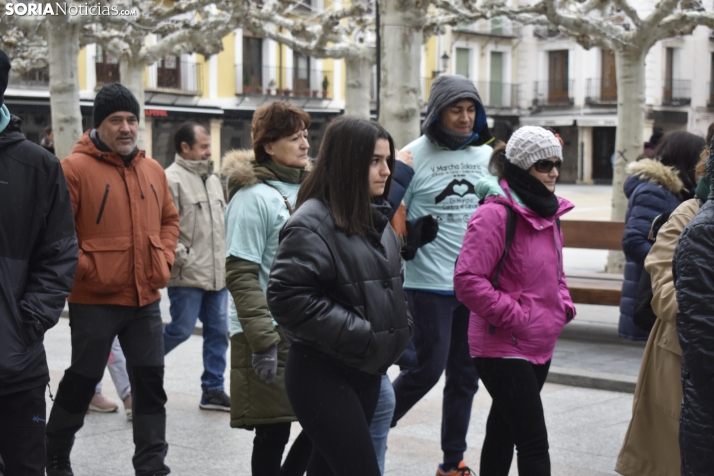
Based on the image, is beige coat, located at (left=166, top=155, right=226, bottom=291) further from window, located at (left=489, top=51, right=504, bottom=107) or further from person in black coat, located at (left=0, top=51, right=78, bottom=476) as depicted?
window, located at (left=489, top=51, right=504, bottom=107)

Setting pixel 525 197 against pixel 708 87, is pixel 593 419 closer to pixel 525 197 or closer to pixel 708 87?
pixel 525 197

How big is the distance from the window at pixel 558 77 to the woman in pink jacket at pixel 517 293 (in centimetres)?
5050

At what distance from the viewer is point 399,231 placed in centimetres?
472

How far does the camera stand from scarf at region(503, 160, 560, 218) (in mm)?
4141

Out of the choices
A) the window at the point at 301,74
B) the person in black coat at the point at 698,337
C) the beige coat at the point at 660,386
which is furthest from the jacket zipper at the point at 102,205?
the window at the point at 301,74

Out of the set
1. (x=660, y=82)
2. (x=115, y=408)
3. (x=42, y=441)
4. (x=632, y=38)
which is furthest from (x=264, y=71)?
(x=42, y=441)

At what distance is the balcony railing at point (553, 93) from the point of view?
53344 millimetres

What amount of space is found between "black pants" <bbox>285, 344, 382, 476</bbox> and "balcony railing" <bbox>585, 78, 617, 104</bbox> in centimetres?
5010

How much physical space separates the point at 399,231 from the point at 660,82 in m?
49.2

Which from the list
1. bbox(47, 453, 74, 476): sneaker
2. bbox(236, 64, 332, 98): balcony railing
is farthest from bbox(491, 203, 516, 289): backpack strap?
bbox(236, 64, 332, 98): balcony railing

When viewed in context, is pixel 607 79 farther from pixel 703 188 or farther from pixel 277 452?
pixel 277 452

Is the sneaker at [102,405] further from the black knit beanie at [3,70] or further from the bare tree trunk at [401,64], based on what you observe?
the bare tree trunk at [401,64]

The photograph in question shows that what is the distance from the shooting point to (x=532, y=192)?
13.7 feet

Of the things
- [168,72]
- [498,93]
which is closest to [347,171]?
[168,72]
